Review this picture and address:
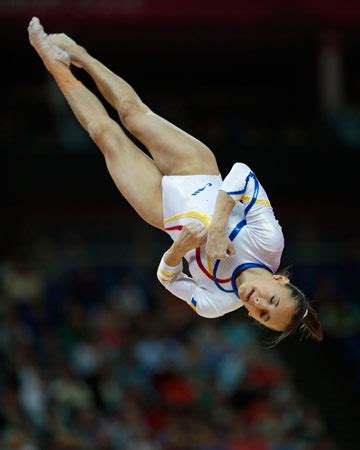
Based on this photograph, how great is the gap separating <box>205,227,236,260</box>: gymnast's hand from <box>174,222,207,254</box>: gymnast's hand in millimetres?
111

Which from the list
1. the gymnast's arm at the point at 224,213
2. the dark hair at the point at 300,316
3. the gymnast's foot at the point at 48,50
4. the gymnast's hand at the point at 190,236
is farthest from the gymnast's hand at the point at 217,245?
the gymnast's foot at the point at 48,50

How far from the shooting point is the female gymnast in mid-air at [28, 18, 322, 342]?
20.3 feet

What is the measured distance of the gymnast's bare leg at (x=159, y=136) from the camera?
684 cm

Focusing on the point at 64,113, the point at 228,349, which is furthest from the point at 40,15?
the point at 228,349

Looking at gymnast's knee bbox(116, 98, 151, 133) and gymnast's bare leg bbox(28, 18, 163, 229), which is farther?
gymnast's knee bbox(116, 98, 151, 133)

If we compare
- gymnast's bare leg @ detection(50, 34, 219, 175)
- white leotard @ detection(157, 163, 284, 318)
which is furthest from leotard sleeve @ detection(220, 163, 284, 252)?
gymnast's bare leg @ detection(50, 34, 219, 175)

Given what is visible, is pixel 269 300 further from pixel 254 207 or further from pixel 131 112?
pixel 131 112

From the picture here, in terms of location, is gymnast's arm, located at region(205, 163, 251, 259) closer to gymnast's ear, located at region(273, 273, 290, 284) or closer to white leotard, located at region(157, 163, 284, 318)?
white leotard, located at region(157, 163, 284, 318)

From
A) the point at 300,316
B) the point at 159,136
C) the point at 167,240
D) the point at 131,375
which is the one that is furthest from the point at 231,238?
the point at 167,240

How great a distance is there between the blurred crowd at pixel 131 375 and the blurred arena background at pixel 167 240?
3 cm

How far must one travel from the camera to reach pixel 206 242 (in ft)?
20.3

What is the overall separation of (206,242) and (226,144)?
8699 mm

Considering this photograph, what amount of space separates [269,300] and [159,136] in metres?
1.62

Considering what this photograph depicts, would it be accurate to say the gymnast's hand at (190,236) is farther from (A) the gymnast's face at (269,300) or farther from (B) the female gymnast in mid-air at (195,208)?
(A) the gymnast's face at (269,300)
